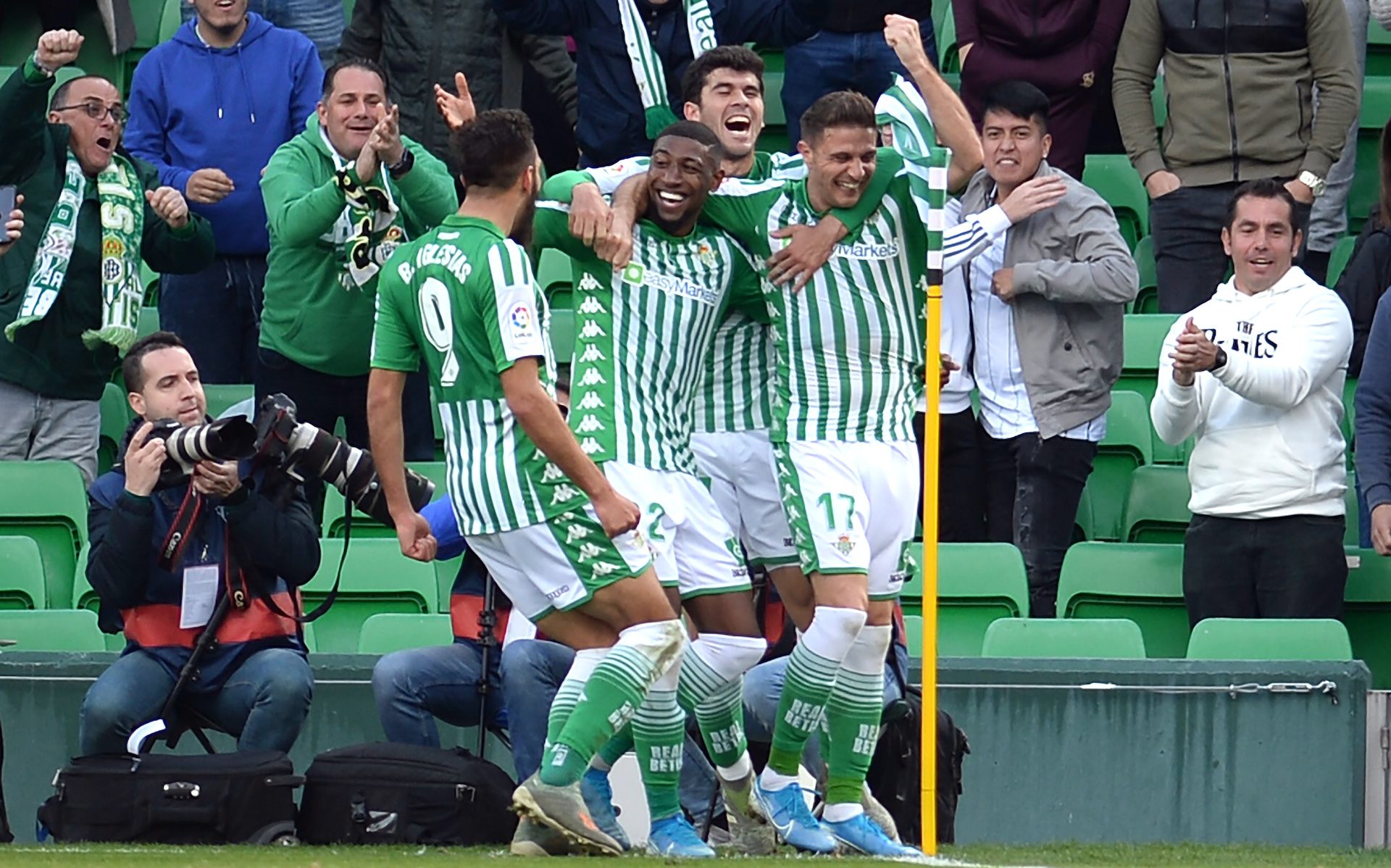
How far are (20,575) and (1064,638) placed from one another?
11.9 ft

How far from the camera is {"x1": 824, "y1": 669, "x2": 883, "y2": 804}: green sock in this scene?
6344mm

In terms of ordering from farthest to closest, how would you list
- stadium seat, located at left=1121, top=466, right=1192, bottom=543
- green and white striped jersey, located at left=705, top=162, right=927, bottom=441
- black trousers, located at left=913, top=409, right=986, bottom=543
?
stadium seat, located at left=1121, top=466, right=1192, bottom=543
black trousers, located at left=913, top=409, right=986, bottom=543
green and white striped jersey, located at left=705, top=162, right=927, bottom=441

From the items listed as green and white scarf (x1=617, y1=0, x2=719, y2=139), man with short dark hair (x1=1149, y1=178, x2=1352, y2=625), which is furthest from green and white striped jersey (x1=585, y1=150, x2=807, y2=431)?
green and white scarf (x1=617, y1=0, x2=719, y2=139)

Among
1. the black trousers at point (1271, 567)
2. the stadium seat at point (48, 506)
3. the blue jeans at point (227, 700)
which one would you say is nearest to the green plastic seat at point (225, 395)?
the stadium seat at point (48, 506)

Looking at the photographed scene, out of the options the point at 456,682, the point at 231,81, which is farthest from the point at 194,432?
the point at 231,81

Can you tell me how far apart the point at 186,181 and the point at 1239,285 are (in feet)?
13.4

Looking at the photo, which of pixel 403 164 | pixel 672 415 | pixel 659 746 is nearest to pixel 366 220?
pixel 403 164

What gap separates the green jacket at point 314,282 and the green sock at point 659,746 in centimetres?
285

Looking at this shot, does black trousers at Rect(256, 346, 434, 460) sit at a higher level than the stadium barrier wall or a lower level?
higher

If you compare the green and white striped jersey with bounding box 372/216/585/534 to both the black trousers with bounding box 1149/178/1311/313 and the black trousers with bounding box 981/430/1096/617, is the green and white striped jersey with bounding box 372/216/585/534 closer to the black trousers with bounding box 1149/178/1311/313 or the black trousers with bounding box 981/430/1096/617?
the black trousers with bounding box 981/430/1096/617

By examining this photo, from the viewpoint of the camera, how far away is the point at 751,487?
6.81m

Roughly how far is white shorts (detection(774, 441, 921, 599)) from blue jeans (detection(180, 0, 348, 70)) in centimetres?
478

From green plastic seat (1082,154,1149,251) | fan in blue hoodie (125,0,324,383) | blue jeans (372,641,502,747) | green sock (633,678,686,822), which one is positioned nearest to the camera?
green sock (633,678,686,822)

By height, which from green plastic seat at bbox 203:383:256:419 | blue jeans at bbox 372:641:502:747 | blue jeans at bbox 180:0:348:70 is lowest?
blue jeans at bbox 372:641:502:747
